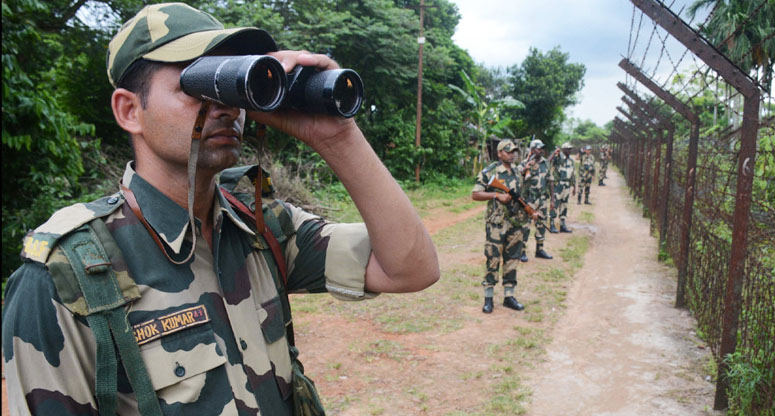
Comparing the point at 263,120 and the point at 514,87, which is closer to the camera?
the point at 263,120

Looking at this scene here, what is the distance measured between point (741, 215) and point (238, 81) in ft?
10.9

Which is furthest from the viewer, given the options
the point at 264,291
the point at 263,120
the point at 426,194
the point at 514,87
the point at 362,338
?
the point at 514,87

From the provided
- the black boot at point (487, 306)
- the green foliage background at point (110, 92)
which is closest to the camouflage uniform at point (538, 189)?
the black boot at point (487, 306)

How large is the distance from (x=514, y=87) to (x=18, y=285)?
28.9 m

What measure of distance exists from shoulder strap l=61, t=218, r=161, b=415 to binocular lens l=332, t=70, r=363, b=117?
21.5 inches

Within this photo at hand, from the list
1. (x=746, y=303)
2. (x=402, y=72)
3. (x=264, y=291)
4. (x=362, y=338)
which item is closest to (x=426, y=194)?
(x=402, y=72)

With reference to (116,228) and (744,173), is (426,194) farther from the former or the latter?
(116,228)

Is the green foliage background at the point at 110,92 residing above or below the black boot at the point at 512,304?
above

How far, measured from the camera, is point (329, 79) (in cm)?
103

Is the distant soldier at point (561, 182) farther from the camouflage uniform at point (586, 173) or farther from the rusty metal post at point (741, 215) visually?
the rusty metal post at point (741, 215)

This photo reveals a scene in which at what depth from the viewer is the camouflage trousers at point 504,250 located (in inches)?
219

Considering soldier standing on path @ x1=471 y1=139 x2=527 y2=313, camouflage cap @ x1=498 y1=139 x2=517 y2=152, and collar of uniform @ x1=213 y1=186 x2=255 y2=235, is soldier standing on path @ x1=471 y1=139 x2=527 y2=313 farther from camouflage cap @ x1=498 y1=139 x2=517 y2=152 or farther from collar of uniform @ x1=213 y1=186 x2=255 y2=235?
collar of uniform @ x1=213 y1=186 x2=255 y2=235

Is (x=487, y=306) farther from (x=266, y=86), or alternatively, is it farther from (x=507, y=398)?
(x=266, y=86)

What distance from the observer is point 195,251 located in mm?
1186
